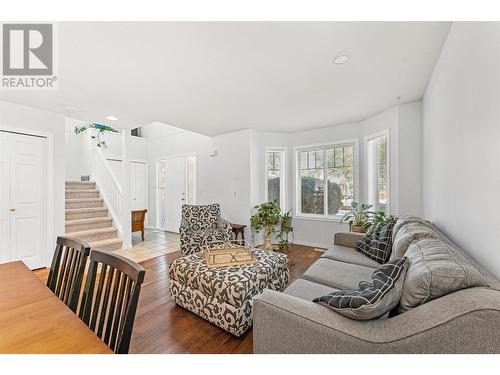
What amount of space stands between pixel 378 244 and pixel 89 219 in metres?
4.76

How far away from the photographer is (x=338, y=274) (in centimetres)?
194

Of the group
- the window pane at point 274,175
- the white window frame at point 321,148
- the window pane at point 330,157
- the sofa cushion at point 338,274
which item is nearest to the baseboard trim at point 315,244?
the white window frame at point 321,148

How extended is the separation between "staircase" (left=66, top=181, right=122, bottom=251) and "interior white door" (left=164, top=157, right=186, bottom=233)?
1.65m

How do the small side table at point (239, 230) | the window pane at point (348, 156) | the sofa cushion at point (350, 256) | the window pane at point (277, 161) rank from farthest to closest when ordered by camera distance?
1. the window pane at point (277, 161)
2. the small side table at point (239, 230)
3. the window pane at point (348, 156)
4. the sofa cushion at point (350, 256)

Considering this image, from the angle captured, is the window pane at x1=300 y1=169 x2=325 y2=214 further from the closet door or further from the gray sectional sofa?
the closet door

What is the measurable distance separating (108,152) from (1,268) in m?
5.44

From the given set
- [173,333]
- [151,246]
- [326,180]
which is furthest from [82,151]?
[326,180]

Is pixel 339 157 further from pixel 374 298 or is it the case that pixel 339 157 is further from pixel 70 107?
pixel 70 107

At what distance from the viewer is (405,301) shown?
1035 millimetres

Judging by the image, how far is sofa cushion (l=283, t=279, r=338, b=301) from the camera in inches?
63.1

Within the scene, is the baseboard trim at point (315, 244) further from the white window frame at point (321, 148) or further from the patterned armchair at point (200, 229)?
the patterned armchair at point (200, 229)

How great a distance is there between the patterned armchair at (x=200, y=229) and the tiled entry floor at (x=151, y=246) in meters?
0.80

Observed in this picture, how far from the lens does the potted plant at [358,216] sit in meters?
3.50
